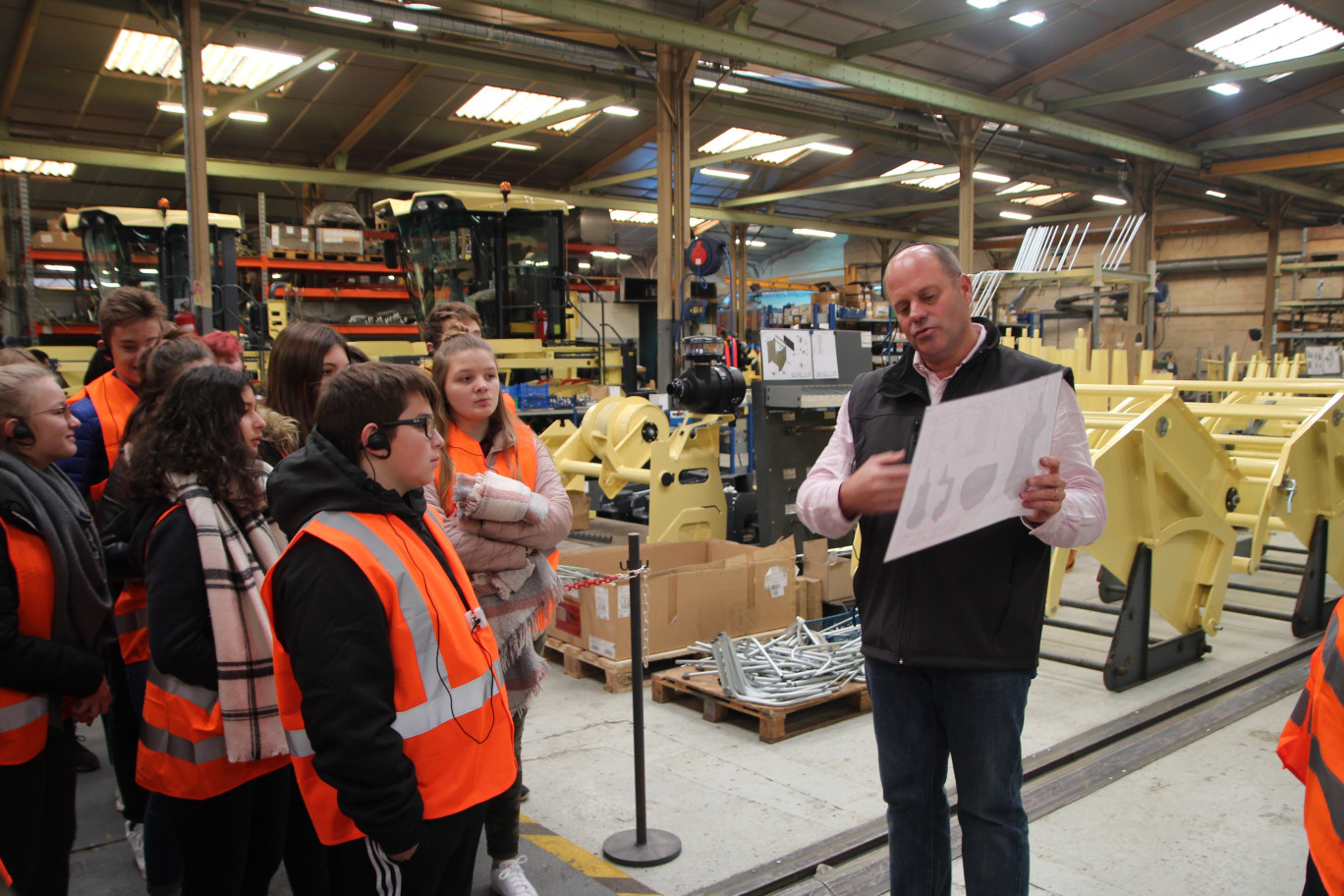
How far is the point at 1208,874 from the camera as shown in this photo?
264cm

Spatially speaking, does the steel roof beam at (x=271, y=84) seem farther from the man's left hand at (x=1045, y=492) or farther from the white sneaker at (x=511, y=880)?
the man's left hand at (x=1045, y=492)

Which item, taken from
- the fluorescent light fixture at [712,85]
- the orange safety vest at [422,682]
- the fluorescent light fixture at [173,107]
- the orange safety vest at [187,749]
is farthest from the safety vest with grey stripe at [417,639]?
the fluorescent light fixture at [173,107]

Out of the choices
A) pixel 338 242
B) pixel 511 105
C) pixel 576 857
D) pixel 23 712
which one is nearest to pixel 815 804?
pixel 576 857

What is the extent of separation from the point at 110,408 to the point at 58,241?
1131 cm

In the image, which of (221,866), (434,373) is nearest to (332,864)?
(221,866)

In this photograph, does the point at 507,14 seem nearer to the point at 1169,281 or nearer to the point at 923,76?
the point at 923,76

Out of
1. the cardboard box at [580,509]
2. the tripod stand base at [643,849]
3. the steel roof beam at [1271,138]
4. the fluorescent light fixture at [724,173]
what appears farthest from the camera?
the fluorescent light fixture at [724,173]

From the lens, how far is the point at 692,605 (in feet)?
14.5

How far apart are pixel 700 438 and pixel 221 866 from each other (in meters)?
4.47

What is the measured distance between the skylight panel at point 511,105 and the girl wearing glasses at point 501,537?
11.1 meters

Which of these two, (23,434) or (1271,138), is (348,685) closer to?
(23,434)

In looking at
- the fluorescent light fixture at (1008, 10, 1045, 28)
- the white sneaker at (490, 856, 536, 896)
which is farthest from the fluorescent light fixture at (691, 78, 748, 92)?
the white sneaker at (490, 856, 536, 896)

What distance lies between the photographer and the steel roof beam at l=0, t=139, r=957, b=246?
11.8 metres

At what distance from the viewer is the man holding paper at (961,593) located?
5.98 ft
